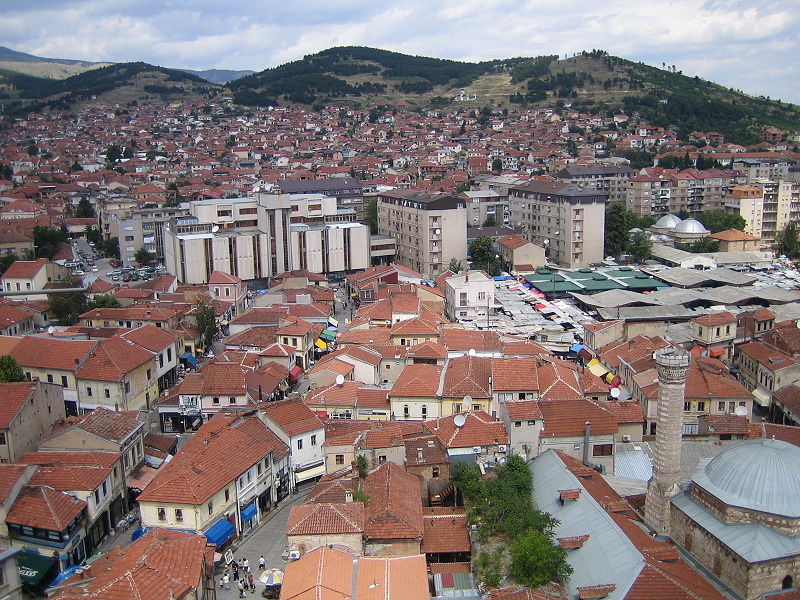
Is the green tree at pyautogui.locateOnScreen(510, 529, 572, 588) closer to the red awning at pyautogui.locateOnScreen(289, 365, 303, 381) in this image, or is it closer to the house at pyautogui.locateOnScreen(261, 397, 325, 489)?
the house at pyautogui.locateOnScreen(261, 397, 325, 489)

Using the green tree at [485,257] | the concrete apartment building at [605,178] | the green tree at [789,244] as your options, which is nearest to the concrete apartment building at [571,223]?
the green tree at [485,257]

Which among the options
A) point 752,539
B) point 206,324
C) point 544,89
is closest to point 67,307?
point 206,324

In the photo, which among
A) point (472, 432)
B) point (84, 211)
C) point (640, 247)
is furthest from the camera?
point (84, 211)

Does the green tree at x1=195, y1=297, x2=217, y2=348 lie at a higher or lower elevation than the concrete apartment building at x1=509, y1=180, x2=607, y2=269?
lower

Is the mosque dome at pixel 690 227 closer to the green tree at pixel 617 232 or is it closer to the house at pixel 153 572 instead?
the green tree at pixel 617 232

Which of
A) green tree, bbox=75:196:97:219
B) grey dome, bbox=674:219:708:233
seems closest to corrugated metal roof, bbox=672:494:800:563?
grey dome, bbox=674:219:708:233

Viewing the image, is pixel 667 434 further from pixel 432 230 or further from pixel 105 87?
pixel 105 87

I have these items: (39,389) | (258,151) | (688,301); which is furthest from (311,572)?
(258,151)
